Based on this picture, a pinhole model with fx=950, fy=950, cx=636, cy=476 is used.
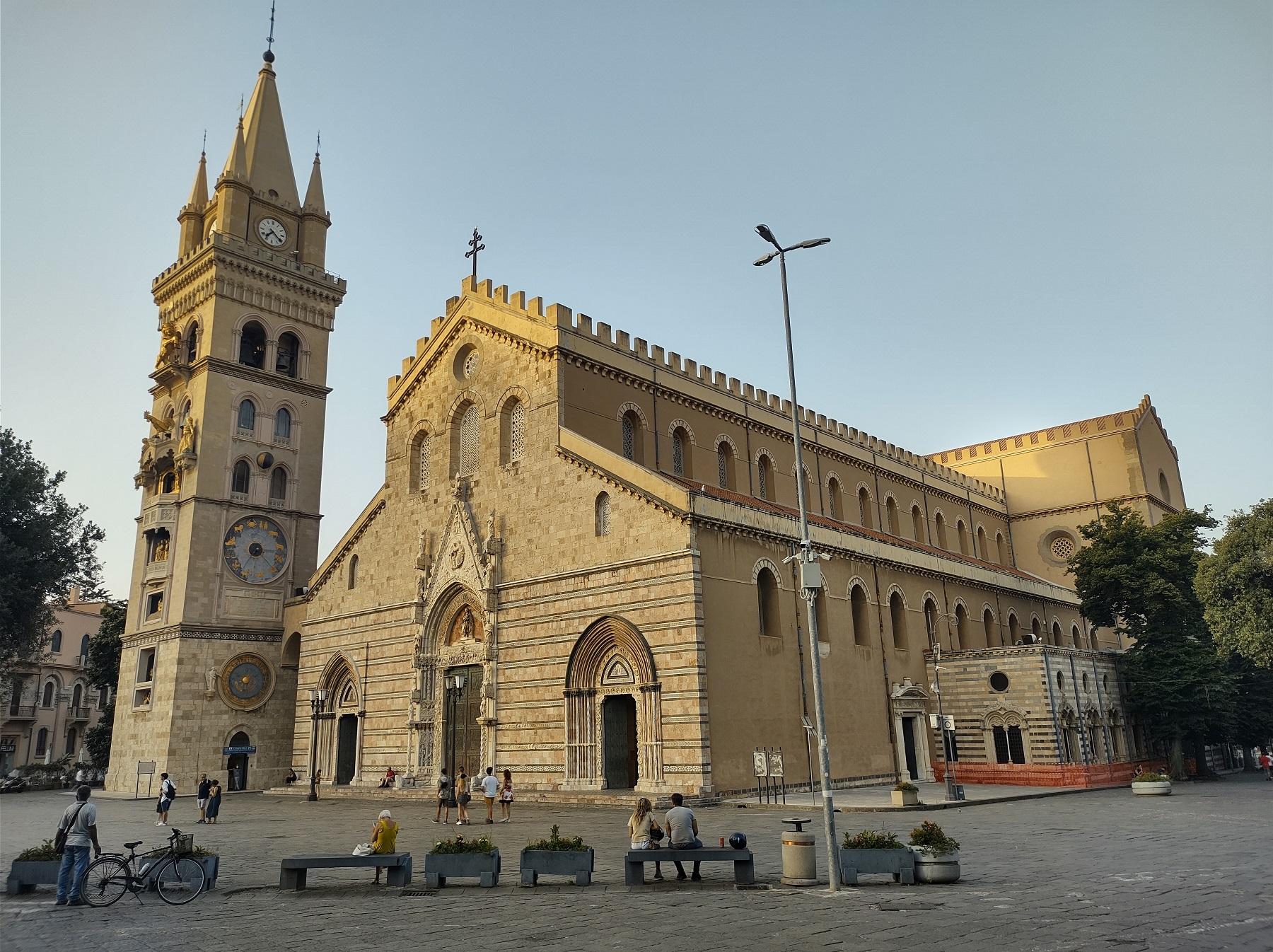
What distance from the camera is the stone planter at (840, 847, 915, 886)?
14.3 m

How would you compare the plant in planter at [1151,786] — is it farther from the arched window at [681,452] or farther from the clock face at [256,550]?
the clock face at [256,550]

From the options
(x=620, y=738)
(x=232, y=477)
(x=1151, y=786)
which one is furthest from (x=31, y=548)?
(x=1151, y=786)

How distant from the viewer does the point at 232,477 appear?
46344 millimetres

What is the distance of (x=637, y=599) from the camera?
29266mm

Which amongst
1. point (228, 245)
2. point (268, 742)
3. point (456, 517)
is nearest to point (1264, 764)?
point (456, 517)

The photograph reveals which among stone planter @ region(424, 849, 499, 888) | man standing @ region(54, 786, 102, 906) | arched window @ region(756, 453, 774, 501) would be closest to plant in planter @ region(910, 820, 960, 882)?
stone planter @ region(424, 849, 499, 888)

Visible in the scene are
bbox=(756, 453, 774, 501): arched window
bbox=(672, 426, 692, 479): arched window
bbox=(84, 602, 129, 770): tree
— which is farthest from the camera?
bbox=(84, 602, 129, 770): tree

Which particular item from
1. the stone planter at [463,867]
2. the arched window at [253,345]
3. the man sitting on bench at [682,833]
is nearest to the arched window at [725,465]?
the man sitting on bench at [682,833]

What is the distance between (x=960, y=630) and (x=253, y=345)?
122 ft

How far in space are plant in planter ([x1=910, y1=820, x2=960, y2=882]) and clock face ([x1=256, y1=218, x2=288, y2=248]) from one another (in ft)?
151

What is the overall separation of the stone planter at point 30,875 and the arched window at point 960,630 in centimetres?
3385

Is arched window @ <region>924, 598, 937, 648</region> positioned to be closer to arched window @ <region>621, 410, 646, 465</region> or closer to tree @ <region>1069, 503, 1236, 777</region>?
tree @ <region>1069, 503, 1236, 777</region>

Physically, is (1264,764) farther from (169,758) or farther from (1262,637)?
(169,758)

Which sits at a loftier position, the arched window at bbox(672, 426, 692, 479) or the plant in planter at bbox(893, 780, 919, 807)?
the arched window at bbox(672, 426, 692, 479)
